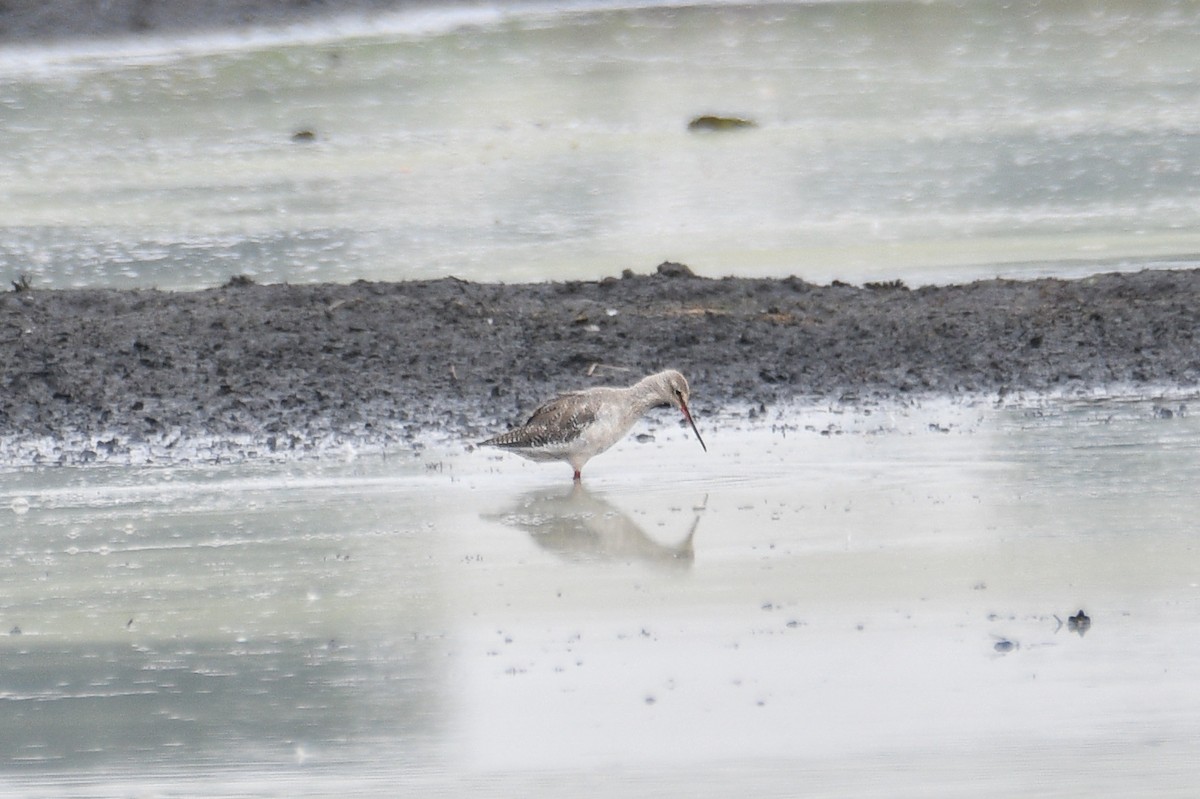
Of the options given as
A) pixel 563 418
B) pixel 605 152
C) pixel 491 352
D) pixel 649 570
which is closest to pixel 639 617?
pixel 649 570

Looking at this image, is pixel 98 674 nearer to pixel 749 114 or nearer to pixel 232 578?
pixel 232 578

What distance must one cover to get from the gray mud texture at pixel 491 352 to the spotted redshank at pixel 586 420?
764 mm

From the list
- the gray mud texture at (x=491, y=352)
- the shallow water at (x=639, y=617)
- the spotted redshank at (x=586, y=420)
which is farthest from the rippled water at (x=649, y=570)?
the gray mud texture at (x=491, y=352)

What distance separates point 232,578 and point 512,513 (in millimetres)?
1302

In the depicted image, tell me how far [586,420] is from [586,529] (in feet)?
2.58

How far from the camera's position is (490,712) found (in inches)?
207

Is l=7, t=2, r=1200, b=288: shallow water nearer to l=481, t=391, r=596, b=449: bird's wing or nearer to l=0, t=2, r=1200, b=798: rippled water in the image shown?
l=0, t=2, r=1200, b=798: rippled water

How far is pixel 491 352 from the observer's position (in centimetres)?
996

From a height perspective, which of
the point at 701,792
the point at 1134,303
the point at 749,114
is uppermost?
the point at 749,114

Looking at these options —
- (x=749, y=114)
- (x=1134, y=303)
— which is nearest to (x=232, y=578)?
(x=1134, y=303)

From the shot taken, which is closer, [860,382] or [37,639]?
[37,639]

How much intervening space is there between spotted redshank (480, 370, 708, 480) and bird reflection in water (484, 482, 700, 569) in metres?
0.18

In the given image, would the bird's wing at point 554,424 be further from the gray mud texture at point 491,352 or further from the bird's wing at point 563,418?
the gray mud texture at point 491,352

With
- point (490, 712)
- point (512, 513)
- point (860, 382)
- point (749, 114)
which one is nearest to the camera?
point (490, 712)
